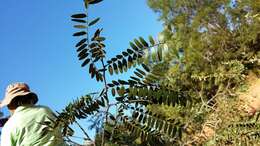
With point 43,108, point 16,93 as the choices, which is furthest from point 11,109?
point 43,108

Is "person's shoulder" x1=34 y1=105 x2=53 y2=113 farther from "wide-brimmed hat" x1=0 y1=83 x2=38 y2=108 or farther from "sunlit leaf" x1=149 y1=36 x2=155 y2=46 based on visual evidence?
"sunlit leaf" x1=149 y1=36 x2=155 y2=46

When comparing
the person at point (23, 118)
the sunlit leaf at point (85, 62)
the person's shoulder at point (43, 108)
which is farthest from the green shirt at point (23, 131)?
the sunlit leaf at point (85, 62)

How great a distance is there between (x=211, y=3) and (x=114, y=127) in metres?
21.0

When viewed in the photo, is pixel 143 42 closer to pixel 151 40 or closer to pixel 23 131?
pixel 151 40

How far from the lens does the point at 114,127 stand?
71.9 inches

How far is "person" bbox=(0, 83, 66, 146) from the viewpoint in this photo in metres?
3.05

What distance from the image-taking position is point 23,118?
3168 millimetres

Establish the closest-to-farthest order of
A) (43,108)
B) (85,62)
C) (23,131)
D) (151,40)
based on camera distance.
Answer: (151,40) < (85,62) < (23,131) < (43,108)

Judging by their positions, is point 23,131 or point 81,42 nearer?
point 81,42

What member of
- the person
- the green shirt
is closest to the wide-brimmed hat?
the person

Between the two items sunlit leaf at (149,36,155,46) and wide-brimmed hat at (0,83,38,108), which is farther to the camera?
wide-brimmed hat at (0,83,38,108)

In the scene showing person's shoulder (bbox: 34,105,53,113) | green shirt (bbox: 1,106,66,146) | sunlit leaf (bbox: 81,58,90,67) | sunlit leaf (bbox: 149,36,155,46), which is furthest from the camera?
person's shoulder (bbox: 34,105,53,113)

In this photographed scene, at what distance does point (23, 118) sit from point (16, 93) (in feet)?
1.08

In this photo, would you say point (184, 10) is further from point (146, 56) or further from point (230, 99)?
point (146, 56)
